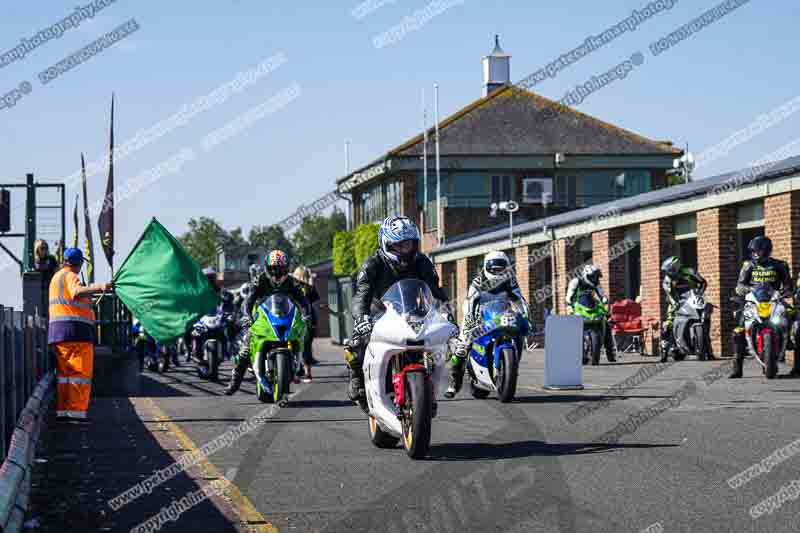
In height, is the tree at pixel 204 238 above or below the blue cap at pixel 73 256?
above

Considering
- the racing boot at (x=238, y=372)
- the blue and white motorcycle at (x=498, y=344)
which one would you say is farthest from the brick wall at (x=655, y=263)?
the racing boot at (x=238, y=372)

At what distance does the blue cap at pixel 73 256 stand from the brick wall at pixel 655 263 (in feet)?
57.4

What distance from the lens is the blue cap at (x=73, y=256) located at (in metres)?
14.2

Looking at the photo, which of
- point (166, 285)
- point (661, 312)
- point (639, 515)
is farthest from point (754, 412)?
point (661, 312)

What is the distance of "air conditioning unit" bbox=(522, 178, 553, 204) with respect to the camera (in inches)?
2498

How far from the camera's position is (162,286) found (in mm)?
17047

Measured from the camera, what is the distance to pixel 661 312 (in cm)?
2939

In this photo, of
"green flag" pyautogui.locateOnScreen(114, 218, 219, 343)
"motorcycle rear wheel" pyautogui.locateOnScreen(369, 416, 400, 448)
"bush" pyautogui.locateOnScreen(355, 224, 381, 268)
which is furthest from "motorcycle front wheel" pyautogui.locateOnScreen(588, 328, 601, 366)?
"bush" pyautogui.locateOnScreen(355, 224, 381, 268)

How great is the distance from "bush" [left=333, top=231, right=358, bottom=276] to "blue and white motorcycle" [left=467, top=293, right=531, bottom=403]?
171 ft

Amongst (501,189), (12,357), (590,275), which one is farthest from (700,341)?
(501,189)

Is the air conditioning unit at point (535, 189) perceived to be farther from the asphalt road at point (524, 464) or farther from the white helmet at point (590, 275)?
the asphalt road at point (524, 464)

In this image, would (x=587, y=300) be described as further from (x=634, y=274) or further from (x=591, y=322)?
(x=634, y=274)

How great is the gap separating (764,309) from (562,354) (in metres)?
2.87

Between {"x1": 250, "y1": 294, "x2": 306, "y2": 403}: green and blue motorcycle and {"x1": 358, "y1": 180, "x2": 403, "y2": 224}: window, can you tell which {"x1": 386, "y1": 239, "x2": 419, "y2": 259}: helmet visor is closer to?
{"x1": 250, "y1": 294, "x2": 306, "y2": 403}: green and blue motorcycle
